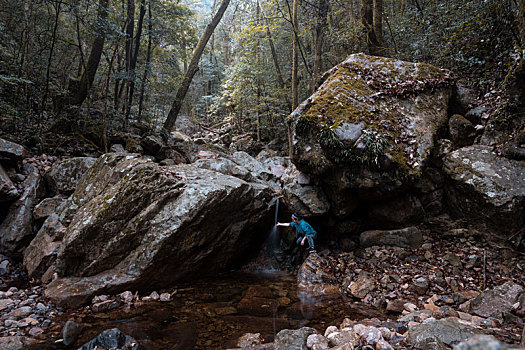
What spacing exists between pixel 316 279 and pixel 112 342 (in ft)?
14.5

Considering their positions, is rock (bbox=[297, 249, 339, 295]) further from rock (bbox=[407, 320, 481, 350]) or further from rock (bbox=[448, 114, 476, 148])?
rock (bbox=[448, 114, 476, 148])

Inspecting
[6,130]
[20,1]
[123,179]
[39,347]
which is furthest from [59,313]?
[20,1]

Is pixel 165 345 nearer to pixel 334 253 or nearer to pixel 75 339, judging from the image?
pixel 75 339

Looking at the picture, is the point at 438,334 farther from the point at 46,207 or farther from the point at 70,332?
the point at 46,207

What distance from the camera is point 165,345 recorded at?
380 centimetres

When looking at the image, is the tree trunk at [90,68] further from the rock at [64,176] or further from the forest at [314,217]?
the rock at [64,176]

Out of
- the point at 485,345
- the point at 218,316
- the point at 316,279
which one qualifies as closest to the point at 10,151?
the point at 218,316

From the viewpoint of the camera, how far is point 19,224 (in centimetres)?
680

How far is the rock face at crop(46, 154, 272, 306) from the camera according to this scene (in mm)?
5395

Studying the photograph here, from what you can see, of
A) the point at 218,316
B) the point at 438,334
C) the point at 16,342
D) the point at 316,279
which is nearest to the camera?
the point at 438,334

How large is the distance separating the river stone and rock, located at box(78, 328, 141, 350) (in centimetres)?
710

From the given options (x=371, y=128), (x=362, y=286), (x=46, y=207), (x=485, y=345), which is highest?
(x=371, y=128)

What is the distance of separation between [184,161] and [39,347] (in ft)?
30.3

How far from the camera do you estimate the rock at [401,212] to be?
6742 millimetres
